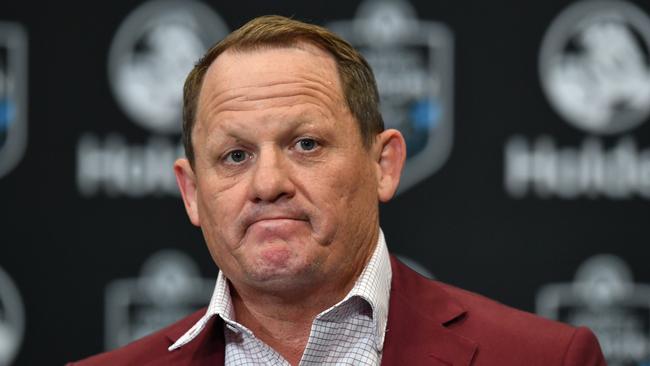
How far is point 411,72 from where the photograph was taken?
2619 millimetres

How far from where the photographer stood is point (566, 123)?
267cm

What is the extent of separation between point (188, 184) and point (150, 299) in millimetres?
885

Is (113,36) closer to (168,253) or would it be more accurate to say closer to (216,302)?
(168,253)

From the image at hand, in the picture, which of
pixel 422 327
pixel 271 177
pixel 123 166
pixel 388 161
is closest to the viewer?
pixel 271 177

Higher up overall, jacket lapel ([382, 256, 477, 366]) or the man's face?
the man's face

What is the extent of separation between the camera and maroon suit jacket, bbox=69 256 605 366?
5.27 ft

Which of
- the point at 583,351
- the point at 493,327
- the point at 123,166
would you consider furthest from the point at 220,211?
the point at 123,166

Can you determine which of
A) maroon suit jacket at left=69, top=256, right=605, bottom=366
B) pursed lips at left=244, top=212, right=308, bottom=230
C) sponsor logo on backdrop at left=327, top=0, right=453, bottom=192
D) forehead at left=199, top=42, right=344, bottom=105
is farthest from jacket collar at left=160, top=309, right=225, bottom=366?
sponsor logo on backdrop at left=327, top=0, right=453, bottom=192

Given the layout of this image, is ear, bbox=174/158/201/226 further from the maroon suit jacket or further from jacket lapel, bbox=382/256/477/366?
jacket lapel, bbox=382/256/477/366

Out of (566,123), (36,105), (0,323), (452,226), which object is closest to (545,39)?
(566,123)

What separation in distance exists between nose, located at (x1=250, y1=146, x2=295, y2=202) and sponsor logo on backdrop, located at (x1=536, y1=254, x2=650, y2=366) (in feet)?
4.09

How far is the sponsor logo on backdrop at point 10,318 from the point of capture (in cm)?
261

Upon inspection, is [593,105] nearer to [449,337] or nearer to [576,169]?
[576,169]

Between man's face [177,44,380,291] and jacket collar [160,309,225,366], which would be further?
jacket collar [160,309,225,366]
